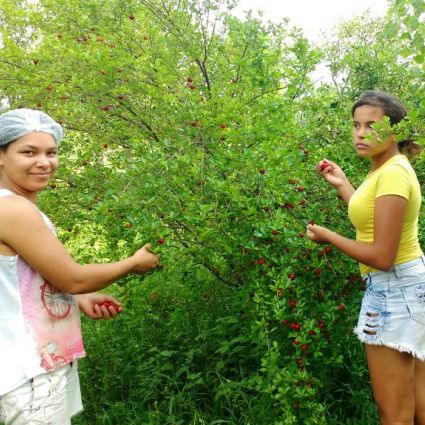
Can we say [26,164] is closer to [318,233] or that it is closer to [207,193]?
[207,193]

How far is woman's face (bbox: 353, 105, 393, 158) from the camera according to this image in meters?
2.17

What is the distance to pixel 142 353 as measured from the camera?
12.6ft

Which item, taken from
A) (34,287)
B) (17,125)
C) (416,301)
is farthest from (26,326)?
(416,301)

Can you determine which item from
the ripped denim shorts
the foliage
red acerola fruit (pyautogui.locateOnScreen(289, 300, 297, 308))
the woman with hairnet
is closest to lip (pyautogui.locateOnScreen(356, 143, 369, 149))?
the foliage

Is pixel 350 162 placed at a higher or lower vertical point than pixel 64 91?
lower

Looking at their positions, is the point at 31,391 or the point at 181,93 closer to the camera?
the point at 31,391

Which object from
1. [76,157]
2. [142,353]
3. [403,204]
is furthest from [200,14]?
[142,353]

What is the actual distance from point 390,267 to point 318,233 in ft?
1.07

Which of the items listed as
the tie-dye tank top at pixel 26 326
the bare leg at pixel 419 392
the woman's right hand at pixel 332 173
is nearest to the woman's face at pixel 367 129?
the woman's right hand at pixel 332 173

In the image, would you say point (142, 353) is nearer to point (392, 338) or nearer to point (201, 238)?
point (201, 238)

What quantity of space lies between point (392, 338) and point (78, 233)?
2.51 m

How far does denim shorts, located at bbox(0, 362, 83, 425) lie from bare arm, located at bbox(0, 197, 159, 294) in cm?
30

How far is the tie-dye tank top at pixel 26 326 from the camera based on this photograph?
5.42 feet

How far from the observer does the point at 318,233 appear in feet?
7.30
